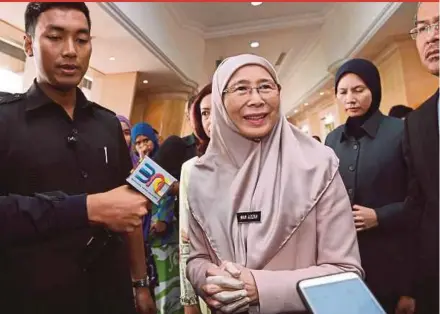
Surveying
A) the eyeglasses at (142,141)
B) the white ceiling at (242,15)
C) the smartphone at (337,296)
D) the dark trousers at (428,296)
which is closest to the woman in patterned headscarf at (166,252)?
the eyeglasses at (142,141)

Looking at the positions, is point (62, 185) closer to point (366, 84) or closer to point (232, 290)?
point (232, 290)

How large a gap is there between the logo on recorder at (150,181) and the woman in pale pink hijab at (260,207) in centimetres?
19

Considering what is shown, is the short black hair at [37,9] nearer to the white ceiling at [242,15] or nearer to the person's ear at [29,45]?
the person's ear at [29,45]

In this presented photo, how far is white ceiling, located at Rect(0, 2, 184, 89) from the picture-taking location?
424 centimetres

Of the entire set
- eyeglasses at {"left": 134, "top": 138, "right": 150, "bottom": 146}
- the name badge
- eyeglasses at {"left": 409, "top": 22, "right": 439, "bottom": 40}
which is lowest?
the name badge

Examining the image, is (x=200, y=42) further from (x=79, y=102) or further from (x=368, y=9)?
(x=79, y=102)

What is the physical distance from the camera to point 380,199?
1.50m

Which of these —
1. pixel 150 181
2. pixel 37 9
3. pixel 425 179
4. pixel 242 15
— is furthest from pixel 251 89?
pixel 242 15

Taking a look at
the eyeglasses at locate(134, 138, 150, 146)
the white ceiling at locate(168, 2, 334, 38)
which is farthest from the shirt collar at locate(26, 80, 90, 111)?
the white ceiling at locate(168, 2, 334, 38)

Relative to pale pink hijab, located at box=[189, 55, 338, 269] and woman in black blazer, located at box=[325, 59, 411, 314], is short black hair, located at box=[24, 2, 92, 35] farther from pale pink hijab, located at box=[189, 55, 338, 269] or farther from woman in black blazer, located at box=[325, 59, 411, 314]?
woman in black blazer, located at box=[325, 59, 411, 314]

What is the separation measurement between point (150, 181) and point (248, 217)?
268 millimetres

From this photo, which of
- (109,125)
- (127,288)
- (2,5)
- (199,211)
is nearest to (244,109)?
(199,211)

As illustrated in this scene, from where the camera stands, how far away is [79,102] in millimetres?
1200

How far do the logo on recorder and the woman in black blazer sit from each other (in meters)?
0.81
